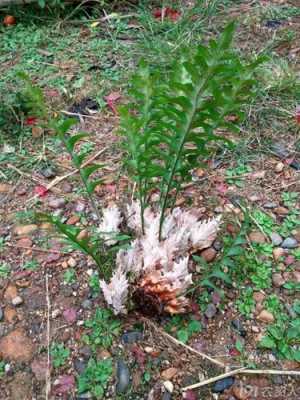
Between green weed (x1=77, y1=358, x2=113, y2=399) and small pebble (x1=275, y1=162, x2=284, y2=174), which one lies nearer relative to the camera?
green weed (x1=77, y1=358, x2=113, y2=399)

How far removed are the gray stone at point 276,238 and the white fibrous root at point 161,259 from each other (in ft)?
0.79

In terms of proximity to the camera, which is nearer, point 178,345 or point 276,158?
point 178,345

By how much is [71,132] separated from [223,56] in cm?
118

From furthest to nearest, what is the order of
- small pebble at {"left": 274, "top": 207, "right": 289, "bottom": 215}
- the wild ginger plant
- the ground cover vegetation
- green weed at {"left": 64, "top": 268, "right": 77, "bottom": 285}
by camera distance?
small pebble at {"left": 274, "top": 207, "right": 289, "bottom": 215}, green weed at {"left": 64, "top": 268, "right": 77, "bottom": 285}, the ground cover vegetation, the wild ginger plant

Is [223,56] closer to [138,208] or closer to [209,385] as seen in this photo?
[138,208]

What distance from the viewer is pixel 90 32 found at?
2.59 meters

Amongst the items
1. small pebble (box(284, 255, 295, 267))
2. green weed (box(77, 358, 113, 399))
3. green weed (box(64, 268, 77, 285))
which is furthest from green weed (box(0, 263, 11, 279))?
small pebble (box(284, 255, 295, 267))

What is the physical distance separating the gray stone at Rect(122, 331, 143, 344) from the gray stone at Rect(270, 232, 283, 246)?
0.58 meters

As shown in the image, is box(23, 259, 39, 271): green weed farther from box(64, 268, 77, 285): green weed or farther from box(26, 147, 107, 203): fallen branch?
box(26, 147, 107, 203): fallen branch

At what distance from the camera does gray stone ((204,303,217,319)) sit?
4.70 ft

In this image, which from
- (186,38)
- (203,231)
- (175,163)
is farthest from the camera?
(186,38)

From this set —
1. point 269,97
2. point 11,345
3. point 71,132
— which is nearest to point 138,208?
point 11,345

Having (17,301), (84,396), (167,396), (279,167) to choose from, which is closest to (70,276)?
(17,301)

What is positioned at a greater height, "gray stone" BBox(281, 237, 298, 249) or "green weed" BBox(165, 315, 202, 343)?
"gray stone" BBox(281, 237, 298, 249)
